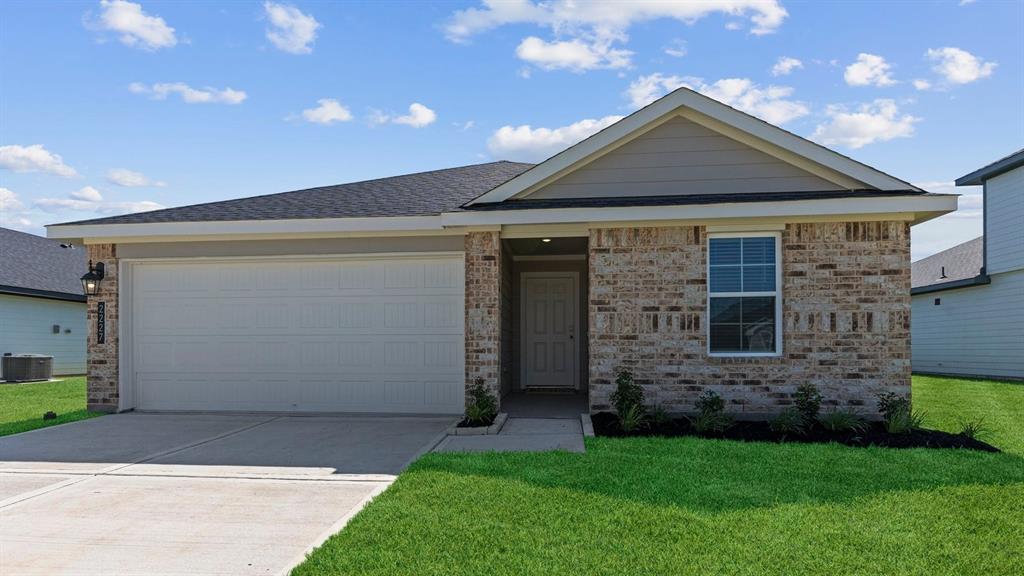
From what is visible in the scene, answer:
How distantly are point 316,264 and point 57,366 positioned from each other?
1454cm

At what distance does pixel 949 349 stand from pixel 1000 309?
8.71 ft

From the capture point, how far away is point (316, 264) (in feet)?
34.0

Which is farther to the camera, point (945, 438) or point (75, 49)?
point (75, 49)

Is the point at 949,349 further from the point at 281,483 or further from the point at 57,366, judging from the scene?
the point at 57,366

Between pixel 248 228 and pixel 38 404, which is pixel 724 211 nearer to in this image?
pixel 248 228

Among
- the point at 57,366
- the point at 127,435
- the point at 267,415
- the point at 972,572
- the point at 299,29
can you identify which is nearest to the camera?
the point at 972,572

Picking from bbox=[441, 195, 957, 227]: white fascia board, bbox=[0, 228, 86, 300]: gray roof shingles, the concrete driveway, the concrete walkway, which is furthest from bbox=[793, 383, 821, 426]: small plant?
bbox=[0, 228, 86, 300]: gray roof shingles

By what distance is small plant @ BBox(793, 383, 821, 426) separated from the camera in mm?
8320

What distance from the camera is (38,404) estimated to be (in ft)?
39.8

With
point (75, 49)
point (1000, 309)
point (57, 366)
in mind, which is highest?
point (75, 49)

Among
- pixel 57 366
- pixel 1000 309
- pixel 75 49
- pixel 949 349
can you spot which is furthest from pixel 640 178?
pixel 57 366

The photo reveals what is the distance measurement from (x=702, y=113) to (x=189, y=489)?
307 inches

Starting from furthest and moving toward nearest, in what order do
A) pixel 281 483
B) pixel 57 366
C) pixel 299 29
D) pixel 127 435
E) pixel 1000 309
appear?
pixel 57 366, pixel 1000 309, pixel 299 29, pixel 127 435, pixel 281 483

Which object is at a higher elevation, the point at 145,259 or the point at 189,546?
the point at 145,259
